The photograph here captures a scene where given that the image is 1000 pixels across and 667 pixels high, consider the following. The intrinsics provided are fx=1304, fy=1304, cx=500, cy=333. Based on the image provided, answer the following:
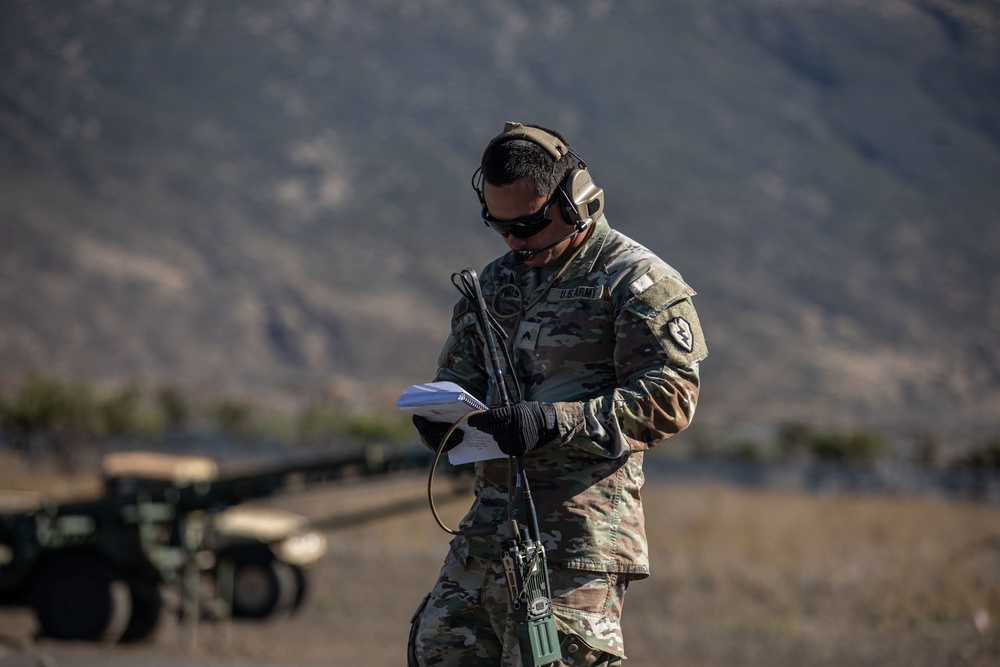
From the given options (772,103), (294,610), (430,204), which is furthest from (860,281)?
(294,610)

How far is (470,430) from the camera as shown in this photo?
3.71 m

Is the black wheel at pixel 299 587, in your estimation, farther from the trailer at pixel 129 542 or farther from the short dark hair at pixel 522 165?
the short dark hair at pixel 522 165

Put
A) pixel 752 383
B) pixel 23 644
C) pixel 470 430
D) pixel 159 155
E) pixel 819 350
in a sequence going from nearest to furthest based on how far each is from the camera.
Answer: pixel 470 430, pixel 23 644, pixel 752 383, pixel 819 350, pixel 159 155

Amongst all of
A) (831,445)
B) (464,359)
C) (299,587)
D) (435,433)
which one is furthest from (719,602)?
(831,445)

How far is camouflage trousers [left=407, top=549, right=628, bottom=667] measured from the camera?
3.56 m

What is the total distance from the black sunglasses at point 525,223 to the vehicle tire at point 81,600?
995cm

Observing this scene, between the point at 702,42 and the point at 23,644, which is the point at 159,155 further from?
the point at 23,644

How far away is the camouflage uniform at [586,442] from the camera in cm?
355

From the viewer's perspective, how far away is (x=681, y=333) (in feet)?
11.9

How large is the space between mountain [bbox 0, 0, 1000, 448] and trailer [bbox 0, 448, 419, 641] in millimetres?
58505

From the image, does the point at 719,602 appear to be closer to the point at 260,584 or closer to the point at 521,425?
the point at 260,584

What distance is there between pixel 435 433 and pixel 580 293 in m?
0.58

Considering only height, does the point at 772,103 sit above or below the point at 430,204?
above

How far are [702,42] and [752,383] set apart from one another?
3506 inches
